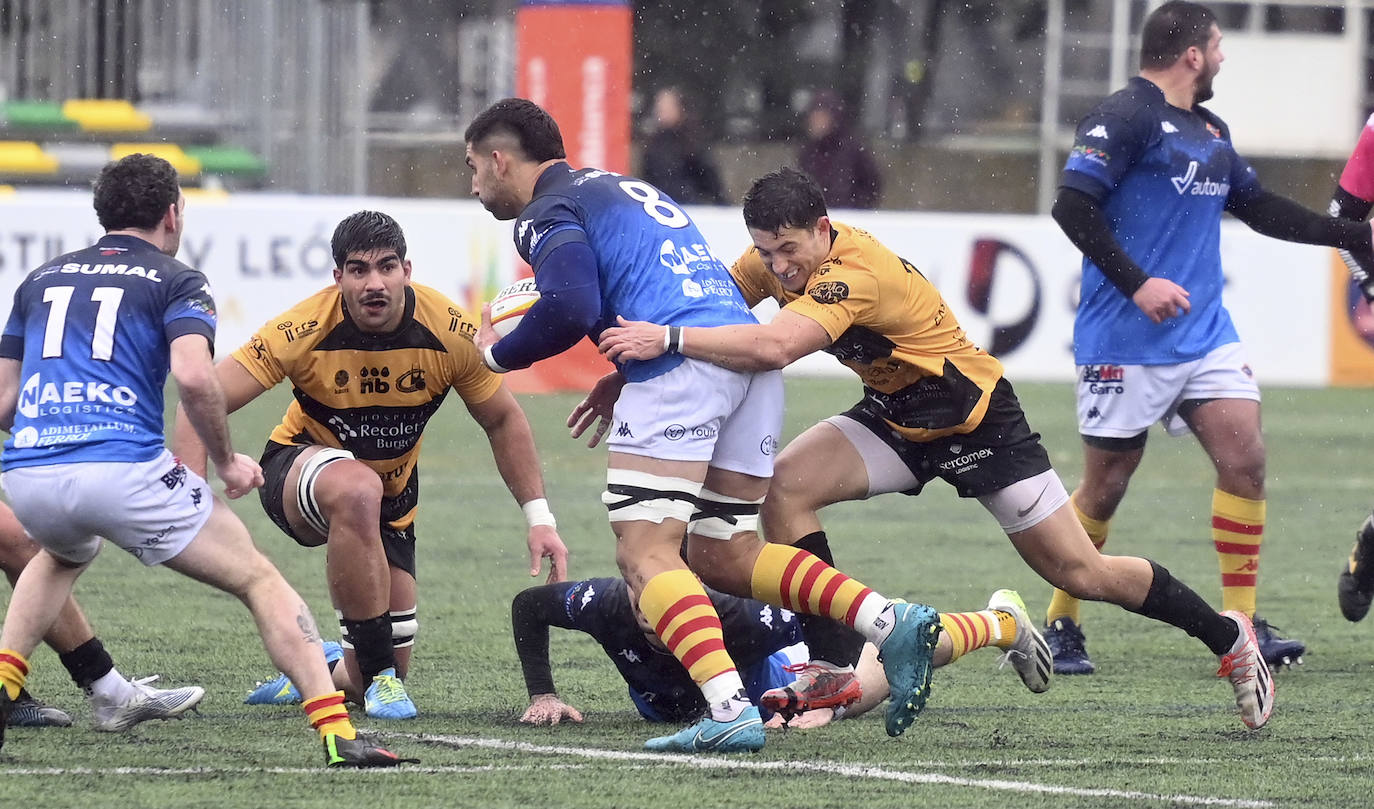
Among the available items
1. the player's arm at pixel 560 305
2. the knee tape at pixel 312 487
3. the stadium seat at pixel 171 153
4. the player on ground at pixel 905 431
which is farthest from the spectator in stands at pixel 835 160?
the player's arm at pixel 560 305

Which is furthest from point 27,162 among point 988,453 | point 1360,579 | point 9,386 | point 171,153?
point 988,453

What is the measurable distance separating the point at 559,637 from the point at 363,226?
2047mm

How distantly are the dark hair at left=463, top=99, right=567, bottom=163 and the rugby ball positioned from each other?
37cm

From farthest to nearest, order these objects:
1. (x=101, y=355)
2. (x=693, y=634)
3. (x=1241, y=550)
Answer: (x=1241, y=550) → (x=693, y=634) → (x=101, y=355)

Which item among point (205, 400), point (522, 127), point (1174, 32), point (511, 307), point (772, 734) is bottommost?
point (772, 734)

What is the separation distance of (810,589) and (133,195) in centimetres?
196

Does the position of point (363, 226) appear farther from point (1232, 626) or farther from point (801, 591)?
point (1232, 626)

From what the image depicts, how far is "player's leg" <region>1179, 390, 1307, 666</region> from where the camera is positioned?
21.2 feet

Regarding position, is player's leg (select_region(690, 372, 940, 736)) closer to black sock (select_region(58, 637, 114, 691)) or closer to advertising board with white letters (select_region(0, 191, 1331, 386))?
black sock (select_region(58, 637, 114, 691))

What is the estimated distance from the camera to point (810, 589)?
517cm

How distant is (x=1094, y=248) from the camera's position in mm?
6316

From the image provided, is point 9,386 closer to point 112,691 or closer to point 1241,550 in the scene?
point 112,691

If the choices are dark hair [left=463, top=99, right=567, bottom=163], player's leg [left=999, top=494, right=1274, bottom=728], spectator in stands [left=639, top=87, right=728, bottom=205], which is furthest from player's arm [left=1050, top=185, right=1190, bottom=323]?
spectator in stands [left=639, top=87, right=728, bottom=205]

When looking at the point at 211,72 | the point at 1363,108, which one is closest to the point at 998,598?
the point at 211,72
